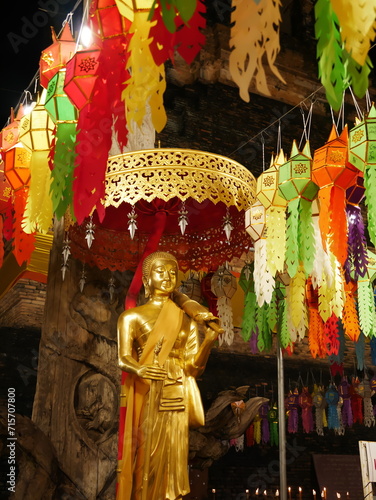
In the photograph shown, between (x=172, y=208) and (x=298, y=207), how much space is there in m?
0.99

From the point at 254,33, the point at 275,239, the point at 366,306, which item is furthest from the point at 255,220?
the point at 254,33

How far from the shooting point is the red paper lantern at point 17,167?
12.3ft

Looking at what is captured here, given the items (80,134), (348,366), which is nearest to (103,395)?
(80,134)

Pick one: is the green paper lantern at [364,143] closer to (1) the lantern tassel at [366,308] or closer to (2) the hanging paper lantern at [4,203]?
(1) the lantern tassel at [366,308]

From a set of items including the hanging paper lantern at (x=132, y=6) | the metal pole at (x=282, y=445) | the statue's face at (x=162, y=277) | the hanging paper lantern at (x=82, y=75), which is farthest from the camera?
the metal pole at (x=282, y=445)

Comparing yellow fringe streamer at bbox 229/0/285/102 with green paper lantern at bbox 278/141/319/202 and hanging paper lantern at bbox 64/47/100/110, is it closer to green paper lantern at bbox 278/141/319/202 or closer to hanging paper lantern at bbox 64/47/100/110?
hanging paper lantern at bbox 64/47/100/110

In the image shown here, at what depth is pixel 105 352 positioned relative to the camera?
425 centimetres

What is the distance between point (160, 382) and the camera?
359 cm

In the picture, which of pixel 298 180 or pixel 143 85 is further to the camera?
pixel 298 180

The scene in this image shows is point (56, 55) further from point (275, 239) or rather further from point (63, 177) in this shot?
point (275, 239)

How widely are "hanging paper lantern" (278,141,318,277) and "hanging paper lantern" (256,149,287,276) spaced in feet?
0.34

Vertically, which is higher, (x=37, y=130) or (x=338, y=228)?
(x=37, y=130)

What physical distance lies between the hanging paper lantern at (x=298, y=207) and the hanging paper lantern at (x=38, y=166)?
1.85 m

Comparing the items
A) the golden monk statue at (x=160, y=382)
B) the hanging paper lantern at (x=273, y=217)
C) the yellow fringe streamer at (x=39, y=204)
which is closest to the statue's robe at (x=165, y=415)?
the golden monk statue at (x=160, y=382)
